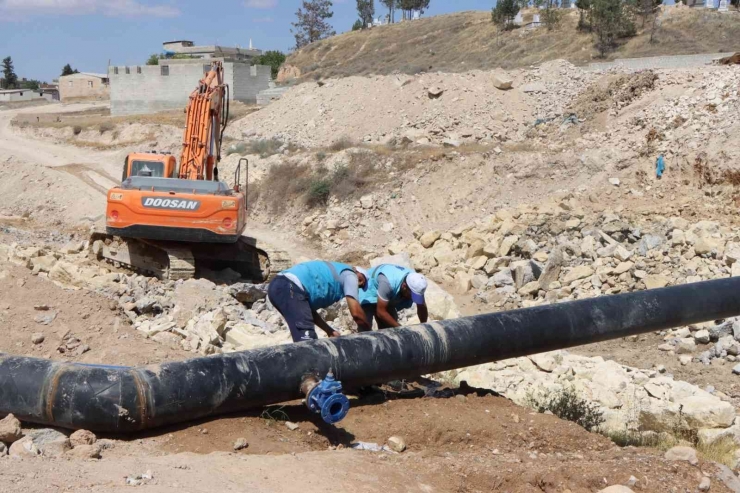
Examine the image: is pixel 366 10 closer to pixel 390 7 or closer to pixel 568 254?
pixel 390 7

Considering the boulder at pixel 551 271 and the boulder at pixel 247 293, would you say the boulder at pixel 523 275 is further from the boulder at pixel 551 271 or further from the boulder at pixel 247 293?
the boulder at pixel 247 293

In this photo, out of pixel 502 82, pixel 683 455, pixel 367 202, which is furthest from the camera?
pixel 502 82

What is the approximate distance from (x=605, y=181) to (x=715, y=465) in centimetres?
1320

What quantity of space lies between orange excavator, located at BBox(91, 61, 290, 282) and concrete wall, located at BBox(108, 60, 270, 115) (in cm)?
2338

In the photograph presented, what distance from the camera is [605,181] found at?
17.7 metres

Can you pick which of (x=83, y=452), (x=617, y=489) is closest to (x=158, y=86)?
(x=83, y=452)

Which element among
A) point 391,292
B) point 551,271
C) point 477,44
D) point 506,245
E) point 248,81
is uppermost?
point 477,44

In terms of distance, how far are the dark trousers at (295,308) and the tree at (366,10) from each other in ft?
214

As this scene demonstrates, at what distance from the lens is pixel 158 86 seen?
38.6 meters

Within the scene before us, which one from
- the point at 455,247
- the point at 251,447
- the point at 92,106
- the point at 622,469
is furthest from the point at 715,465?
the point at 92,106

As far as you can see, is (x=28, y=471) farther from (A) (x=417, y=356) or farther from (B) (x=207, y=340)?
(B) (x=207, y=340)

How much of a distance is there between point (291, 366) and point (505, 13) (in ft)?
158

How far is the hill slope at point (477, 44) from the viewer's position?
129 ft

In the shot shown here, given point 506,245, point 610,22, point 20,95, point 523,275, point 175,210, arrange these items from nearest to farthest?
point 175,210, point 523,275, point 506,245, point 610,22, point 20,95
